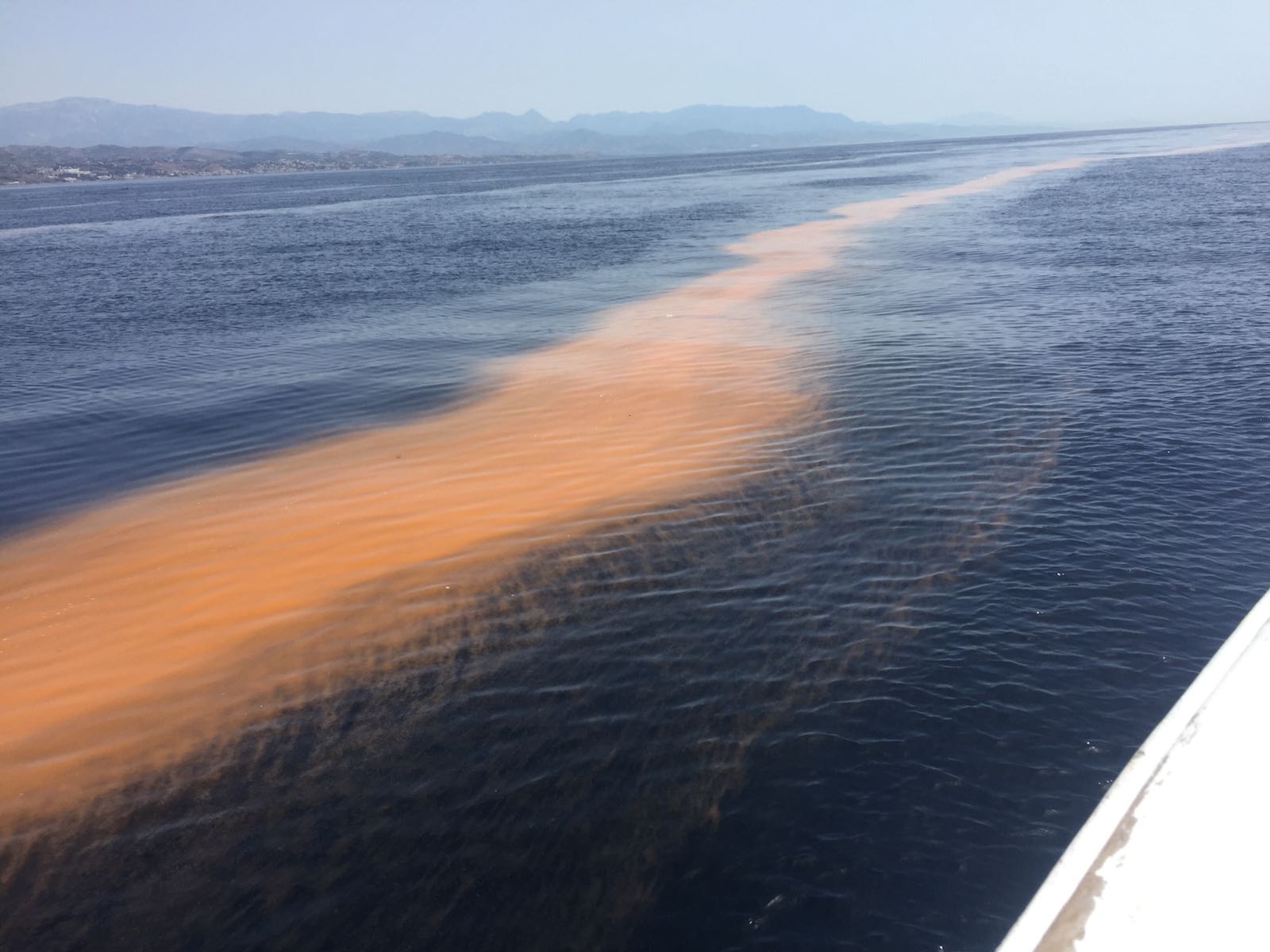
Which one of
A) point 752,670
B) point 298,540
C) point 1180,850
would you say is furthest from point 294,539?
point 1180,850

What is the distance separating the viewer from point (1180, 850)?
4516mm

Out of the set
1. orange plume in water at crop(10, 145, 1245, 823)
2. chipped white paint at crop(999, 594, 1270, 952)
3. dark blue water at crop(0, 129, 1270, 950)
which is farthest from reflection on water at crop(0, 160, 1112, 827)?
chipped white paint at crop(999, 594, 1270, 952)

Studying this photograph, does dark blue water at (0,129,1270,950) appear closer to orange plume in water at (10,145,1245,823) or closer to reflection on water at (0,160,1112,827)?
→ orange plume in water at (10,145,1245,823)

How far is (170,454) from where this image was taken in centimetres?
1777

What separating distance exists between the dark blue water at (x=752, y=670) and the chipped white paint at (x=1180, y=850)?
101 inches

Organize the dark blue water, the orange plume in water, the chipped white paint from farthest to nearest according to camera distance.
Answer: the orange plume in water, the dark blue water, the chipped white paint

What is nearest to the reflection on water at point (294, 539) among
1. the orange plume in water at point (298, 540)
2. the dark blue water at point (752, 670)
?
the orange plume in water at point (298, 540)

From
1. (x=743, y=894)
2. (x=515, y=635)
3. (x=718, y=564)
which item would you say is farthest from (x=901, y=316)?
(x=743, y=894)

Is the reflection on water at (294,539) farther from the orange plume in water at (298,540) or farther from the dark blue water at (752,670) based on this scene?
the dark blue water at (752,670)

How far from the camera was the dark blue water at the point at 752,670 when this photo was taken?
7422mm

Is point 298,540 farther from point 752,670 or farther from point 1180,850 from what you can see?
point 1180,850

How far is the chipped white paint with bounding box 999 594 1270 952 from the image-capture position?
13.4 ft

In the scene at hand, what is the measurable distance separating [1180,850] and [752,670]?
18.8ft

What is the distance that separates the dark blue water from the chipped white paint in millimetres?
2570
